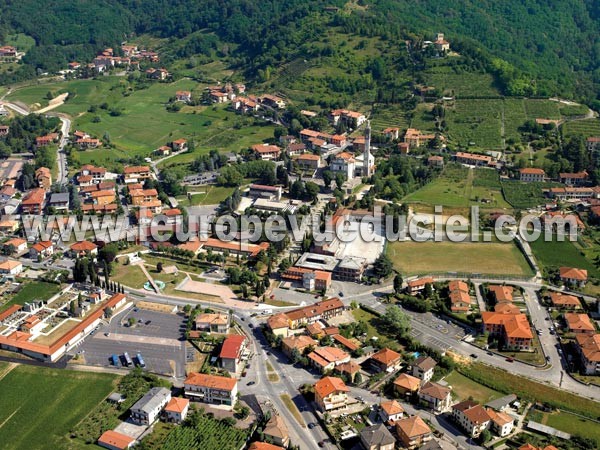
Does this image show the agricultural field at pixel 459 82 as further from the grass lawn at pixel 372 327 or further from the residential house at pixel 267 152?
the grass lawn at pixel 372 327

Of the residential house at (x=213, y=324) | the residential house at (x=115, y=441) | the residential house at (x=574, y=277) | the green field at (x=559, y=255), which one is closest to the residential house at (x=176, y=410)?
the residential house at (x=115, y=441)

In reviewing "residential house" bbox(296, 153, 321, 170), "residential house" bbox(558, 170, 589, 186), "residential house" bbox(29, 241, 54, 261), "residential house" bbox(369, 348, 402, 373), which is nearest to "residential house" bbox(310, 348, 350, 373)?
"residential house" bbox(369, 348, 402, 373)

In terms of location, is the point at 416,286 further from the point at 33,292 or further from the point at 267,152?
the point at 267,152

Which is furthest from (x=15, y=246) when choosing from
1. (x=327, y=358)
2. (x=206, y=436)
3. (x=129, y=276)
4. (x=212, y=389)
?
(x=327, y=358)

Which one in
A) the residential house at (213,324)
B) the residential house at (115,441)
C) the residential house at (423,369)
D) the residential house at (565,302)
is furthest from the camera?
the residential house at (565,302)

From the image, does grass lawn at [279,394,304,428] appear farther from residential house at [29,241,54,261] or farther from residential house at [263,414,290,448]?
residential house at [29,241,54,261]

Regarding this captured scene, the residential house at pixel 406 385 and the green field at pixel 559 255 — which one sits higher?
the green field at pixel 559 255
